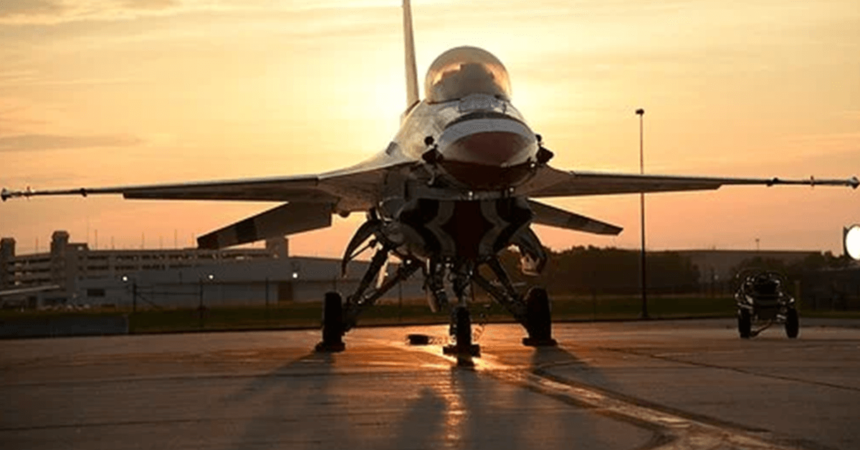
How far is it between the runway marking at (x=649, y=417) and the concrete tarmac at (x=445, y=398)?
26 millimetres

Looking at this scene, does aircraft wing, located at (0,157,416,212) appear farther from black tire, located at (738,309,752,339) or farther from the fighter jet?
black tire, located at (738,309,752,339)

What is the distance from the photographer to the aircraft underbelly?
2384 cm

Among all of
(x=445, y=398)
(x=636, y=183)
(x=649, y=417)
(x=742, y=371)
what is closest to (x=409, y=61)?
Answer: (x=636, y=183)

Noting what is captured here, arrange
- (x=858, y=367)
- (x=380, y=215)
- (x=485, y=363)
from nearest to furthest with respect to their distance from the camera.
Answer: (x=858, y=367)
(x=485, y=363)
(x=380, y=215)

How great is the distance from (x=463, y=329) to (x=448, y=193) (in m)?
2.13

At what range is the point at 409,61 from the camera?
33875 mm

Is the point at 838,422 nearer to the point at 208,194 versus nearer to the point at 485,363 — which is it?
the point at 485,363

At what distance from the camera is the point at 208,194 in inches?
1107

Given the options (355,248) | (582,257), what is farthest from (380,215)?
(582,257)

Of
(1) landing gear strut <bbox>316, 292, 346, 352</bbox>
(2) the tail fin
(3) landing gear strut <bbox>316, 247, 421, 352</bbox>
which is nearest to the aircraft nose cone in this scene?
(3) landing gear strut <bbox>316, 247, 421, 352</bbox>

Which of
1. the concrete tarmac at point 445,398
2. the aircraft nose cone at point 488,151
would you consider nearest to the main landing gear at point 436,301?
the concrete tarmac at point 445,398

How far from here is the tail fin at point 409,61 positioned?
3231cm

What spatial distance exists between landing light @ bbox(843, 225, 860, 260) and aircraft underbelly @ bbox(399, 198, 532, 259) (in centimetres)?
494

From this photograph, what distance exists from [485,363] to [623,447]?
1052 centimetres
